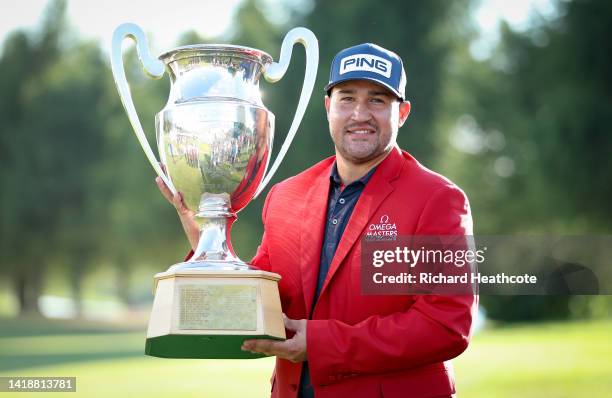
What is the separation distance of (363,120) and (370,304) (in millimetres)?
500

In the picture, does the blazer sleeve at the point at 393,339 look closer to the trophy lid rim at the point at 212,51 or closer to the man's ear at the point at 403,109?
the man's ear at the point at 403,109

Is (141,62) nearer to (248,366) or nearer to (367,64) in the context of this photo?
(367,64)

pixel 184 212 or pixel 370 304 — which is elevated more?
pixel 184 212

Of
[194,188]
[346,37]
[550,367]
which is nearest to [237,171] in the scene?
[194,188]

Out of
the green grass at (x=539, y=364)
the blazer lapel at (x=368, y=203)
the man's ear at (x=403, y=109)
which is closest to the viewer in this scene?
the blazer lapel at (x=368, y=203)

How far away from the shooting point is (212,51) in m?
2.45

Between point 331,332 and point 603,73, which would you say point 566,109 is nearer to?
point 603,73

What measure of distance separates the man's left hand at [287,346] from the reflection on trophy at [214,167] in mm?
25

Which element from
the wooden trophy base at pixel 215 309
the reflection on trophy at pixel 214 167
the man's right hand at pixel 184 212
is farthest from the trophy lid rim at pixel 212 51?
the wooden trophy base at pixel 215 309

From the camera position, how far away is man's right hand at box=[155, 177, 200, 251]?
2564mm

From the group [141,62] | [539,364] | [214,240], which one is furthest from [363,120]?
[539,364]

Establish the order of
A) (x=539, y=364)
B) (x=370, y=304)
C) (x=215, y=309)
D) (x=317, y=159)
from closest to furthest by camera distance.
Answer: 1. (x=215, y=309)
2. (x=370, y=304)
3. (x=539, y=364)
4. (x=317, y=159)

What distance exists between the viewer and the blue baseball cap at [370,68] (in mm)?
2377

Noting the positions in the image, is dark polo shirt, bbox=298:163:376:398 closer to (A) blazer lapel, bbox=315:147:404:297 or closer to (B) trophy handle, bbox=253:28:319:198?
(A) blazer lapel, bbox=315:147:404:297
